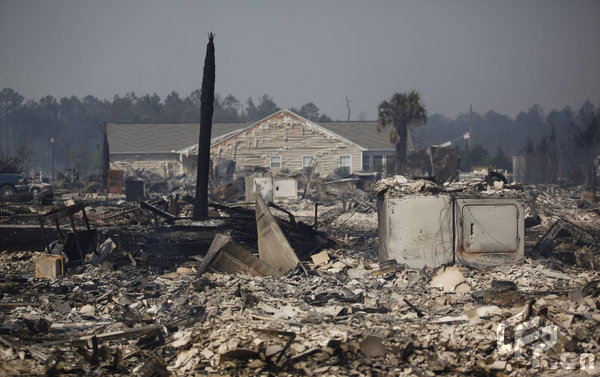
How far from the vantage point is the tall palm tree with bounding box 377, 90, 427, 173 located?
3022 centimetres

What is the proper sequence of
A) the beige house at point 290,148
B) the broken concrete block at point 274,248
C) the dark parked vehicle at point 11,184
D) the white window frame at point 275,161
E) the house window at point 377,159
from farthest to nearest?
the house window at point 377,159, the white window frame at point 275,161, the beige house at point 290,148, the dark parked vehicle at point 11,184, the broken concrete block at point 274,248

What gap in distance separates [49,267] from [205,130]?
5.51 m

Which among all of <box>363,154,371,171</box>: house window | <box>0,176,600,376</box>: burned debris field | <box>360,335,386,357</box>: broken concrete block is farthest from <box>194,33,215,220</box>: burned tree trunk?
<box>363,154,371,171</box>: house window

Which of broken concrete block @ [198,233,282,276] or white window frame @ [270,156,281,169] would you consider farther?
white window frame @ [270,156,281,169]

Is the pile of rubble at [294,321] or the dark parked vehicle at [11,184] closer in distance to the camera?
the pile of rubble at [294,321]

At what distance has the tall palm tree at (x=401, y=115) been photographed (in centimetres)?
3022

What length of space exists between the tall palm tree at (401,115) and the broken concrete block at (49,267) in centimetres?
2335

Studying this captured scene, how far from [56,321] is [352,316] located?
403cm

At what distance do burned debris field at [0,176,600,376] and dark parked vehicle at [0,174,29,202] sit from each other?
475 inches


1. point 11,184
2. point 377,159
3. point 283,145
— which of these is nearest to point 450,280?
point 11,184

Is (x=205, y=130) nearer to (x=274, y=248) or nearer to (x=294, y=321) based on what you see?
(x=274, y=248)

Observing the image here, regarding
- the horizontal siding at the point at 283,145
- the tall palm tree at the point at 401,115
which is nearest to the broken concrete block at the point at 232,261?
the tall palm tree at the point at 401,115

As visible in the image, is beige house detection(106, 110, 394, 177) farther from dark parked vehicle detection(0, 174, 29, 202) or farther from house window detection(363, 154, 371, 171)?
dark parked vehicle detection(0, 174, 29, 202)

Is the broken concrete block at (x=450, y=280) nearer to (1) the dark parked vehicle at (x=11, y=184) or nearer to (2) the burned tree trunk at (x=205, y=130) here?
(2) the burned tree trunk at (x=205, y=130)
